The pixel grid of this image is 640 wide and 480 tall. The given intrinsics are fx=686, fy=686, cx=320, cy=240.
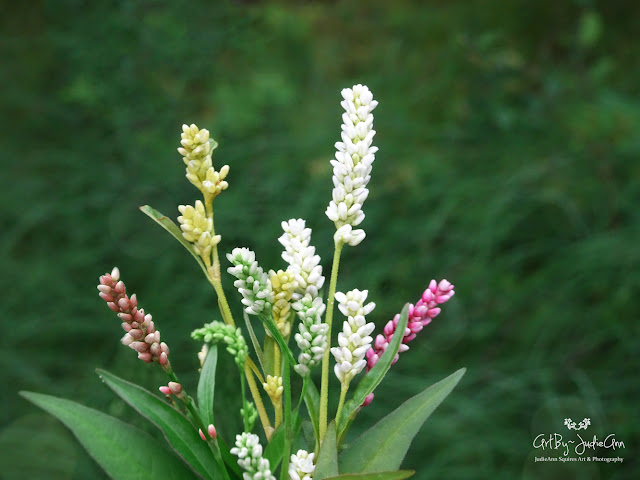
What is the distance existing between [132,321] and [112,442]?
9cm

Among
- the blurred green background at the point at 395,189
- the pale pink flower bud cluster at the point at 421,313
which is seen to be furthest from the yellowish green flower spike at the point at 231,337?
the blurred green background at the point at 395,189

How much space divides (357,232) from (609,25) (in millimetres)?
2878

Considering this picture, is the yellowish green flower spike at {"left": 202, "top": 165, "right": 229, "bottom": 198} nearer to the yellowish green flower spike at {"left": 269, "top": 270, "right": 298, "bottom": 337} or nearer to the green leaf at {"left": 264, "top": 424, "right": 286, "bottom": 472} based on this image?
the yellowish green flower spike at {"left": 269, "top": 270, "right": 298, "bottom": 337}

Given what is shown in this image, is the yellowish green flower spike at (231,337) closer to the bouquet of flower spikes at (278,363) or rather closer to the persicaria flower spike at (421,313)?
the bouquet of flower spikes at (278,363)

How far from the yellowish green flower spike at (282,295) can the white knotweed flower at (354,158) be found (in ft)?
0.15

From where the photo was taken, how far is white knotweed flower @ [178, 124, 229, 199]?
1.47ft

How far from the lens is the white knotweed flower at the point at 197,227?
45 centimetres

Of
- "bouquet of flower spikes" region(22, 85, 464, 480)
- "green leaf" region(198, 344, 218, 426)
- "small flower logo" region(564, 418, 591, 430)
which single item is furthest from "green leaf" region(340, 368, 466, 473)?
"small flower logo" region(564, 418, 591, 430)

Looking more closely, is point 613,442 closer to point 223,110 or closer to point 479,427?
point 479,427

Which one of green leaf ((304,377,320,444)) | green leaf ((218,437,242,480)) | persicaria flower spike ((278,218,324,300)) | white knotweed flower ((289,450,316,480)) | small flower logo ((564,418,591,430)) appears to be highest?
small flower logo ((564,418,591,430))

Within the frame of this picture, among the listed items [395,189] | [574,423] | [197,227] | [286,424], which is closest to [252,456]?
[286,424]

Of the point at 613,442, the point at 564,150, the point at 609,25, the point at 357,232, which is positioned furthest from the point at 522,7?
the point at 357,232

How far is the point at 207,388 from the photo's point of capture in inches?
19.4

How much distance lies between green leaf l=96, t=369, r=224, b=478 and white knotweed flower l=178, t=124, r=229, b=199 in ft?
0.47
